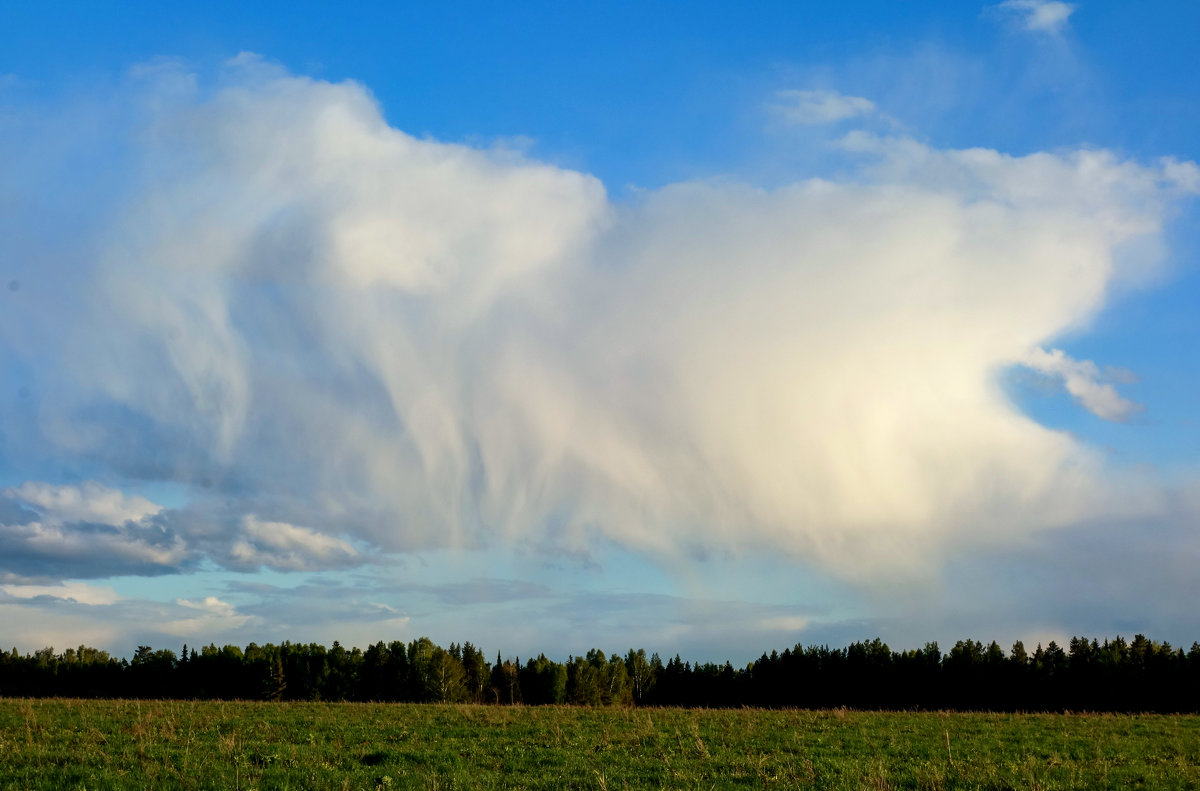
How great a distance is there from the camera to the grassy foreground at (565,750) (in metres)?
18.7

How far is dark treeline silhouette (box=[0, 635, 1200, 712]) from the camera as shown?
3374 inches

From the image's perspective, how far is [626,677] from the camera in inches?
4766

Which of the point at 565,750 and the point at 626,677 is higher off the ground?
the point at 565,750

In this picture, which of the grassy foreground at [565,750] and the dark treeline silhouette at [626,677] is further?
the dark treeline silhouette at [626,677]

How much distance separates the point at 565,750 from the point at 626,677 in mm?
102586

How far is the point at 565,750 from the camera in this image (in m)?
24.0

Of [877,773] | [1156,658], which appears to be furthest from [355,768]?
[1156,658]

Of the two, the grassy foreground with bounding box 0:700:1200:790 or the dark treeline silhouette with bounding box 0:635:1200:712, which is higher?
the grassy foreground with bounding box 0:700:1200:790

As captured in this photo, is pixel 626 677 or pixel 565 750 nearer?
pixel 565 750

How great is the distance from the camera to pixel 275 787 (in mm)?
17109

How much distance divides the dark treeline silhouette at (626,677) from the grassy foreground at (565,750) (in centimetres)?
5672

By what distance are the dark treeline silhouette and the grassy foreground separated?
5672 cm

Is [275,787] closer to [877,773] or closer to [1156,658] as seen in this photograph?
[877,773]

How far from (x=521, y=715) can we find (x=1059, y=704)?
77.0 meters
